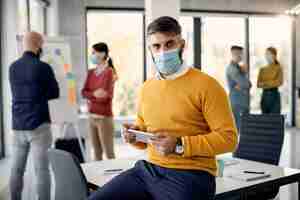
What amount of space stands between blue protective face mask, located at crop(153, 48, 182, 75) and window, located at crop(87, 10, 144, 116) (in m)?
6.64

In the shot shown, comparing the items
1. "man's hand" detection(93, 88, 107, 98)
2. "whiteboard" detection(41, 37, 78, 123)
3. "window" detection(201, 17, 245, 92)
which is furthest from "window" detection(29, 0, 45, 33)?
"window" detection(201, 17, 245, 92)

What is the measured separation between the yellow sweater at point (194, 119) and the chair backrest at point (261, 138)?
4.75ft

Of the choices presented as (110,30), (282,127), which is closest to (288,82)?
(110,30)

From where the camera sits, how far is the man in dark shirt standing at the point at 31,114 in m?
3.56

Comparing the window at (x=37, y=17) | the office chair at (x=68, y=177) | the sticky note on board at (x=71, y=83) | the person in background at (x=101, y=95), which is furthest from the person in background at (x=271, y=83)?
the office chair at (x=68, y=177)

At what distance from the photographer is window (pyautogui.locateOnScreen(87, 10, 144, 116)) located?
334 inches

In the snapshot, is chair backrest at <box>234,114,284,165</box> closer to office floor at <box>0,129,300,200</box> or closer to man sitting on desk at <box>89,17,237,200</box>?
office floor at <box>0,129,300,200</box>

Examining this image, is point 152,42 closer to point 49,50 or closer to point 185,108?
point 185,108

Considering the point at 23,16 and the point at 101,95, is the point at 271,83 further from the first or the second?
the point at 23,16

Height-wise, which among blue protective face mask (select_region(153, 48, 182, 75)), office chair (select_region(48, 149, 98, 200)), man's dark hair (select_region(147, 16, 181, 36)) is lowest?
office chair (select_region(48, 149, 98, 200))

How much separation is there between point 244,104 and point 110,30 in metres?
3.38

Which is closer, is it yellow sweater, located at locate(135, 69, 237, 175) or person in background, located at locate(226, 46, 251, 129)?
yellow sweater, located at locate(135, 69, 237, 175)

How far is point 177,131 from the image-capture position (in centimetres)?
177

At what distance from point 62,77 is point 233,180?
3792 millimetres
